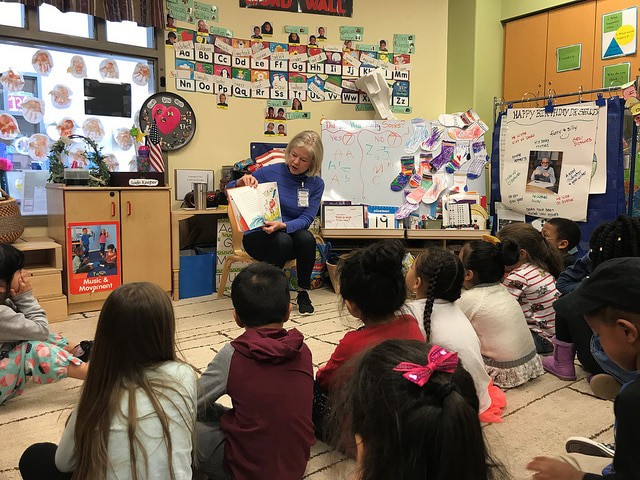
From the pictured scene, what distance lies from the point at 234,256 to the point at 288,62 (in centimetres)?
185

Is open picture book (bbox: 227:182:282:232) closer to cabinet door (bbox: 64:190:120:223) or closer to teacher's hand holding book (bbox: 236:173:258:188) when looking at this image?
teacher's hand holding book (bbox: 236:173:258:188)

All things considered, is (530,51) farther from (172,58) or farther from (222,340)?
(222,340)

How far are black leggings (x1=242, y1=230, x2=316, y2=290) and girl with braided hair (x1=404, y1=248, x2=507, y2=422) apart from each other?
4.79 ft

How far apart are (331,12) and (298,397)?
402 cm

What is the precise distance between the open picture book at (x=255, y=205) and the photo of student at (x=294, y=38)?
5.54ft

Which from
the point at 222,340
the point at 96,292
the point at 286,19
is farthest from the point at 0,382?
the point at 286,19

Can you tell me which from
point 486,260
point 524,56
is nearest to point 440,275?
point 486,260

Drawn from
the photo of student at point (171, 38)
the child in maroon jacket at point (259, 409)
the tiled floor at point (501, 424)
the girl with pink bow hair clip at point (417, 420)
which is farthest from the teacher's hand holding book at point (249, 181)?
the girl with pink bow hair clip at point (417, 420)

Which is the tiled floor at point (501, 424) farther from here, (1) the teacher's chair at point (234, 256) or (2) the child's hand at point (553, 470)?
(1) the teacher's chair at point (234, 256)

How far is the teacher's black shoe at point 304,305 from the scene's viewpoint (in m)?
3.48

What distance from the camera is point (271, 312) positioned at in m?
1.52

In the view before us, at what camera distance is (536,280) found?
2604mm

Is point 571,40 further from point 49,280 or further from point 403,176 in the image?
point 49,280

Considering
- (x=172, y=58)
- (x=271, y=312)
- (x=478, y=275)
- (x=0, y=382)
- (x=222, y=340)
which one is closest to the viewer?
(x=271, y=312)
